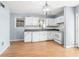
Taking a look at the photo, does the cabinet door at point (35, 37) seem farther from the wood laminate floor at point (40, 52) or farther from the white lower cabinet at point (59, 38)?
the wood laminate floor at point (40, 52)

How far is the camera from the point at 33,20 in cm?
688

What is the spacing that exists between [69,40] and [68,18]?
1077 millimetres

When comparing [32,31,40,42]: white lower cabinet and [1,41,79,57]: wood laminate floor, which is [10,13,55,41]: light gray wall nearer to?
[32,31,40,42]: white lower cabinet

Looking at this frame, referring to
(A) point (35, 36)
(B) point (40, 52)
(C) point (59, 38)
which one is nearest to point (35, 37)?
(A) point (35, 36)

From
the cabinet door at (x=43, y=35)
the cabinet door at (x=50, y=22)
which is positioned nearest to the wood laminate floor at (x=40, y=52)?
the cabinet door at (x=43, y=35)

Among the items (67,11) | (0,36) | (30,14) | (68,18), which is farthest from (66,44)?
(30,14)

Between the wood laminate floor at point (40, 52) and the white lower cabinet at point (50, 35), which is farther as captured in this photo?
the white lower cabinet at point (50, 35)

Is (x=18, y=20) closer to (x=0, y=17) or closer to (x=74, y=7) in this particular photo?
(x=0, y=17)

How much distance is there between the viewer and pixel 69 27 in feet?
15.1

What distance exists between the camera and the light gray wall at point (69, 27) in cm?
459

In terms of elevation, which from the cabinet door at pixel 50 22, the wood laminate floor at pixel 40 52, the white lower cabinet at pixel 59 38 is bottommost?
the wood laminate floor at pixel 40 52

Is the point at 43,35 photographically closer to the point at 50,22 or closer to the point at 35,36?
the point at 35,36

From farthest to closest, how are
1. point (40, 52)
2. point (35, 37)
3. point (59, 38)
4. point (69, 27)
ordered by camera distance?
1. point (35, 37)
2. point (59, 38)
3. point (69, 27)
4. point (40, 52)

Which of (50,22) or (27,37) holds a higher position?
(50,22)
